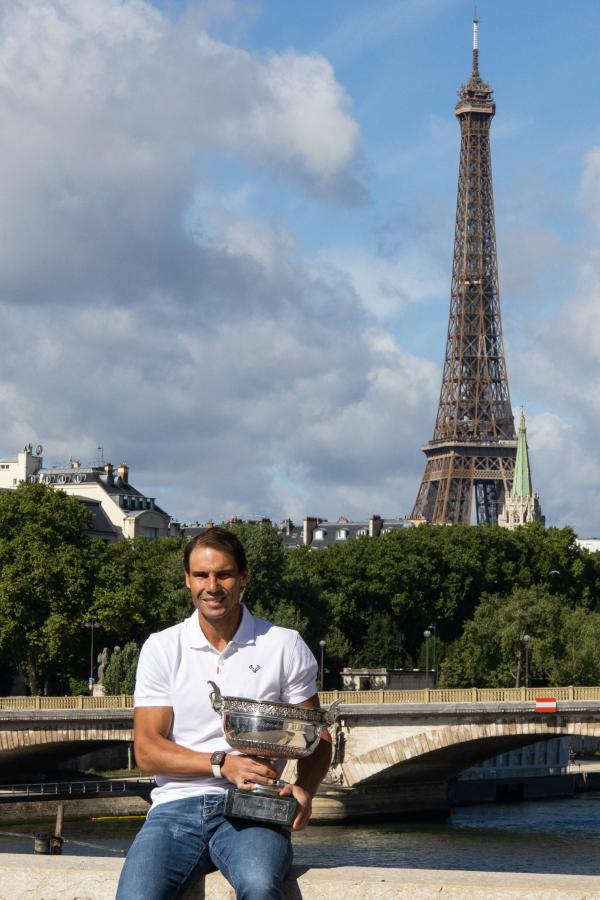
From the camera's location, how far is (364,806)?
48062 millimetres

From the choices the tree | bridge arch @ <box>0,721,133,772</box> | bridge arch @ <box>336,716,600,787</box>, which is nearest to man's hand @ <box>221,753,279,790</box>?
bridge arch @ <box>0,721,133,772</box>

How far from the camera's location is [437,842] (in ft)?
137

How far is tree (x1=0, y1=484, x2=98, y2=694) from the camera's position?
58344mm

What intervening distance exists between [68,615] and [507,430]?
263ft

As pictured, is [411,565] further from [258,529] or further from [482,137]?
[482,137]

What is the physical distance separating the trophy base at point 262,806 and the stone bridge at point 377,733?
38.8 m

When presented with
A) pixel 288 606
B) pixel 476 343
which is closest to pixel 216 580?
pixel 288 606

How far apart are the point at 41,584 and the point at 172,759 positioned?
175 ft

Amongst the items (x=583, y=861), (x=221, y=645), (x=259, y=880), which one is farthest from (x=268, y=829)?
(x=583, y=861)

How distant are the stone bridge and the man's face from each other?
38.5 m

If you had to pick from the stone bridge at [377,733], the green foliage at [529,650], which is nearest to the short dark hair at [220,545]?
the stone bridge at [377,733]

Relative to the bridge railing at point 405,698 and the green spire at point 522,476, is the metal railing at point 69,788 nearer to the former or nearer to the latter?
the bridge railing at point 405,698

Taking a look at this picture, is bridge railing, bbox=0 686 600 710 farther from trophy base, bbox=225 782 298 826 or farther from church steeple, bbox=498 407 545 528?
church steeple, bbox=498 407 545 528

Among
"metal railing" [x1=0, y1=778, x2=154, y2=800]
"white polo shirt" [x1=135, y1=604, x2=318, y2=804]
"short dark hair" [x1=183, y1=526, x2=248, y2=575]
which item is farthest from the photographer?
"metal railing" [x1=0, y1=778, x2=154, y2=800]
